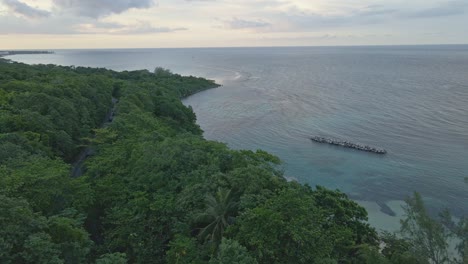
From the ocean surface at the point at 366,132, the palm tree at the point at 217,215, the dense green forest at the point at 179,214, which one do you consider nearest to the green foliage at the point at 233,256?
the dense green forest at the point at 179,214

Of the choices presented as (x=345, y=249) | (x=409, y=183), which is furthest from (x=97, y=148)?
(x=409, y=183)

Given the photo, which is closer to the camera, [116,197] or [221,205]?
[221,205]

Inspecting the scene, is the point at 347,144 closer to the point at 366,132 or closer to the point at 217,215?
the point at 366,132

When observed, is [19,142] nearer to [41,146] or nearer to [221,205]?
[41,146]

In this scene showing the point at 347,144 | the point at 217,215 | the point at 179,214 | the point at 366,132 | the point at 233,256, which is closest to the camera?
the point at 233,256

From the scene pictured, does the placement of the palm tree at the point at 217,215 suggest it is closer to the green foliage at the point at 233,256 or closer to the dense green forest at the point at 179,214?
the dense green forest at the point at 179,214

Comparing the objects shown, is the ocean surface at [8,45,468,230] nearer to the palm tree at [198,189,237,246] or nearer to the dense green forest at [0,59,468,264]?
the dense green forest at [0,59,468,264]

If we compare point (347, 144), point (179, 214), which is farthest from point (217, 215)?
point (347, 144)
